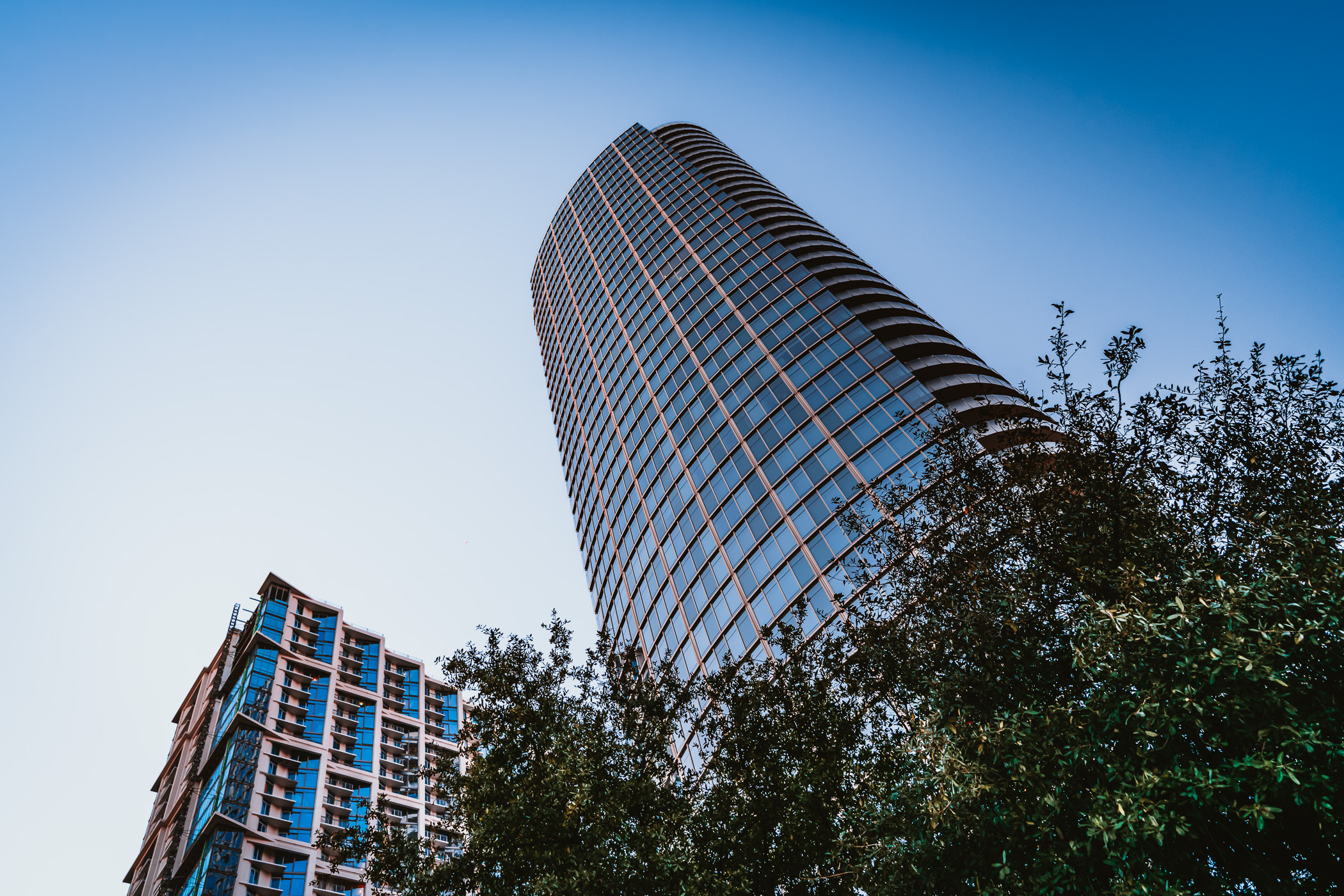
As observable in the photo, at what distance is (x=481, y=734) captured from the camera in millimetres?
15688

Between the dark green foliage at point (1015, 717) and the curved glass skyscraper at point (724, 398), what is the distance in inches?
469

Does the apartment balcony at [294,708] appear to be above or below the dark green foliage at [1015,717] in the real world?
above

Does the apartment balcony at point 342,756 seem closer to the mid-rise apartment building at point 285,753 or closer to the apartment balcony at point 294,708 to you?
the mid-rise apartment building at point 285,753

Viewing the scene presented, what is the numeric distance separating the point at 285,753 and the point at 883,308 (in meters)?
61.7

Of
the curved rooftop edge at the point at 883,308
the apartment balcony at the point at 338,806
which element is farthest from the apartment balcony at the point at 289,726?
the curved rooftop edge at the point at 883,308

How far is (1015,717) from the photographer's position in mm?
9961

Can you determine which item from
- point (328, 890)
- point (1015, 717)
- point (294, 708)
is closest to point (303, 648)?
point (294, 708)

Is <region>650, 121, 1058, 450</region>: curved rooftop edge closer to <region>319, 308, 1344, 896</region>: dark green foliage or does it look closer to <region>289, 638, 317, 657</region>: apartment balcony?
<region>319, 308, 1344, 896</region>: dark green foliage

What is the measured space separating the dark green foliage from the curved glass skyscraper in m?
11.9

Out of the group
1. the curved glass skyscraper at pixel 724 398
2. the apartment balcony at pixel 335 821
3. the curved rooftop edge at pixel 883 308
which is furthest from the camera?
the apartment balcony at pixel 335 821

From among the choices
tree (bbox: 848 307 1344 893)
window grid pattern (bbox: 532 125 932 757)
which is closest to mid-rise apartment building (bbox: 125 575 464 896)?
window grid pattern (bbox: 532 125 932 757)

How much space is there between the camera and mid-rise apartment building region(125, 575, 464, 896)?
56.1 metres

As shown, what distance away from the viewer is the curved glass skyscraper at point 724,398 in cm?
4191

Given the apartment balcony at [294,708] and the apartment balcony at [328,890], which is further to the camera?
the apartment balcony at [294,708]
